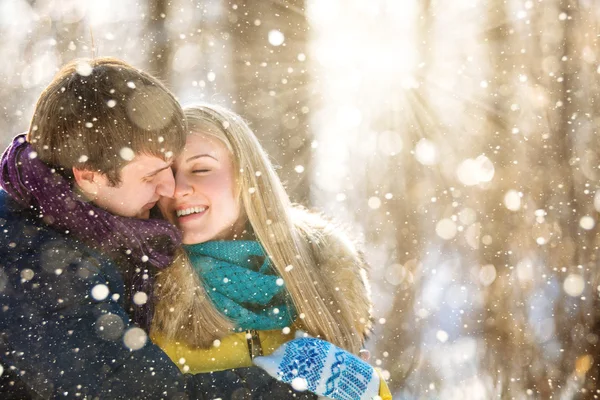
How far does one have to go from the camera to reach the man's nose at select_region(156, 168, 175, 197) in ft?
7.50

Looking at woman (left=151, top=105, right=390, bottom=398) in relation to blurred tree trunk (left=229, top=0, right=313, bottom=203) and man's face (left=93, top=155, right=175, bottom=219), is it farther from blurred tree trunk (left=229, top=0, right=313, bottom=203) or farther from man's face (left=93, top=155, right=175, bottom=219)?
blurred tree trunk (left=229, top=0, right=313, bottom=203)

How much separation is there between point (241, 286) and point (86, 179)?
29.1 inches

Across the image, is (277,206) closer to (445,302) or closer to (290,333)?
(290,333)

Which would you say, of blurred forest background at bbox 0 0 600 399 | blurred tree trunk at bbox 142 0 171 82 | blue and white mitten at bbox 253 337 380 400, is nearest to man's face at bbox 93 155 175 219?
blue and white mitten at bbox 253 337 380 400

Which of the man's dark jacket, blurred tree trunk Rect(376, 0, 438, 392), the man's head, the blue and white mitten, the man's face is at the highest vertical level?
the man's head

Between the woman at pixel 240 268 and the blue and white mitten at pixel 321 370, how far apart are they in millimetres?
186

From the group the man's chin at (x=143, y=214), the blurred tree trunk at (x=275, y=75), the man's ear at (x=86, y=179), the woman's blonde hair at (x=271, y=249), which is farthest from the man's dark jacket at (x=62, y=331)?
the blurred tree trunk at (x=275, y=75)

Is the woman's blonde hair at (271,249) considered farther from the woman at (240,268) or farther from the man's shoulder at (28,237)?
the man's shoulder at (28,237)

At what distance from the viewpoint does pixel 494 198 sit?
17.2 ft

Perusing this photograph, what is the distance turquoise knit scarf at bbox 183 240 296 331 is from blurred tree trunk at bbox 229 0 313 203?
5.18 ft

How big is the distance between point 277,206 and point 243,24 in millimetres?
2000

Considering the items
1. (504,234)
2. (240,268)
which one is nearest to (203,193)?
(240,268)

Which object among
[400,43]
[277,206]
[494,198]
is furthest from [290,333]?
[400,43]

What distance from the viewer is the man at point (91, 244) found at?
69.1 inches
